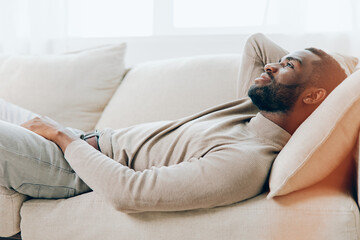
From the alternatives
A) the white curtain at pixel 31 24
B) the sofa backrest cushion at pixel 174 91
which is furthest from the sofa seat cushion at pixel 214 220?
the white curtain at pixel 31 24

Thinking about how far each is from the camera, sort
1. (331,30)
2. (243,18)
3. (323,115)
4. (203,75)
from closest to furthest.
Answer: (323,115), (203,75), (331,30), (243,18)

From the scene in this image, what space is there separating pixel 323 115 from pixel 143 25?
153 centimetres

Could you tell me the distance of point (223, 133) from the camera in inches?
48.5

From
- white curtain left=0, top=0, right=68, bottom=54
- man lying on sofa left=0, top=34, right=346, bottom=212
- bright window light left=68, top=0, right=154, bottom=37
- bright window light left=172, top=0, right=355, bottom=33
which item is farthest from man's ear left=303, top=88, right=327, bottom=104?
white curtain left=0, top=0, right=68, bottom=54

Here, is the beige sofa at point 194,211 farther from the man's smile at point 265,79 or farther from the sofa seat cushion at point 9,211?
the man's smile at point 265,79

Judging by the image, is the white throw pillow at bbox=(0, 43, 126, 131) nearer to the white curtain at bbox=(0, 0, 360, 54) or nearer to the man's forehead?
the white curtain at bbox=(0, 0, 360, 54)

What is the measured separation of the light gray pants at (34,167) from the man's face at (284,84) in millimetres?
615

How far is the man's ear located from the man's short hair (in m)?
0.02

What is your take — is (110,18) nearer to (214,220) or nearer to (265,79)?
(265,79)

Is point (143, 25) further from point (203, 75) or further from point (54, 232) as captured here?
point (54, 232)

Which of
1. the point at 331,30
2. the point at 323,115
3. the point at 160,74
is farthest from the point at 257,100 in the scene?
the point at 331,30

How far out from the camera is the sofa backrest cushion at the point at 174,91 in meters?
1.69

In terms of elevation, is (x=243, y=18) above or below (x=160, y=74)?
above

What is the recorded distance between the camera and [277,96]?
126 cm
